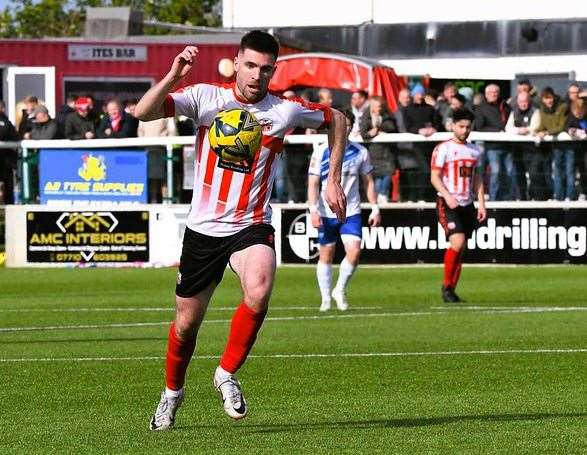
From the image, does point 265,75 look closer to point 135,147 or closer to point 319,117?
point 319,117

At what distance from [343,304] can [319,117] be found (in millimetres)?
9128

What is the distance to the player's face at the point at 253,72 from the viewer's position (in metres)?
8.78

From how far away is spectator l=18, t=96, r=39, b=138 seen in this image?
28016 millimetres

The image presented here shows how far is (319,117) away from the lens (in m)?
9.24

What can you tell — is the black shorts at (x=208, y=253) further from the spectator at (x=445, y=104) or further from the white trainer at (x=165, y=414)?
the spectator at (x=445, y=104)

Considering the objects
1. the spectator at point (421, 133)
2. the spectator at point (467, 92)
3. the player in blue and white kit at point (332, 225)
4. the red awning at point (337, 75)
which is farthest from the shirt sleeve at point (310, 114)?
the red awning at point (337, 75)

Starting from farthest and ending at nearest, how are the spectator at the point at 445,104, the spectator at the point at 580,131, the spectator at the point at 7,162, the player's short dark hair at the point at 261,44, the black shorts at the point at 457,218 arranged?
the spectator at the point at 7,162 < the spectator at the point at 445,104 < the spectator at the point at 580,131 < the black shorts at the point at 457,218 < the player's short dark hair at the point at 261,44

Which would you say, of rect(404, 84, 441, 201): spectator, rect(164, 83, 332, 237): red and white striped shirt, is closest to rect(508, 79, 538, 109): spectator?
rect(404, 84, 441, 201): spectator

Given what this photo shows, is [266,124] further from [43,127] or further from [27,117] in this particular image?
[27,117]

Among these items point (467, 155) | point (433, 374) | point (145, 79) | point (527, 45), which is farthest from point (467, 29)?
point (433, 374)

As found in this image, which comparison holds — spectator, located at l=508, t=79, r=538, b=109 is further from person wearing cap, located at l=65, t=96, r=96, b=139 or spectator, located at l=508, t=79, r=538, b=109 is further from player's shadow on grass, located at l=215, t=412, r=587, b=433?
player's shadow on grass, located at l=215, t=412, r=587, b=433

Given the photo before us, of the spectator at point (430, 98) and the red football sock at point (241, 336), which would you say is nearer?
the red football sock at point (241, 336)

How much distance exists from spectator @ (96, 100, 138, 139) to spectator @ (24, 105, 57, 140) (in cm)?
72

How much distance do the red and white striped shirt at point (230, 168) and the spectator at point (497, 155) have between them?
53.8 feet
